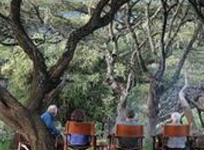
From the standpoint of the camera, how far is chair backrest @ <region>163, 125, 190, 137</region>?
27.0 feet

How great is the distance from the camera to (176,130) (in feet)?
27.1

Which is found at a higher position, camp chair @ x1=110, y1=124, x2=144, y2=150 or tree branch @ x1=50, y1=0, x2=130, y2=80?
tree branch @ x1=50, y1=0, x2=130, y2=80

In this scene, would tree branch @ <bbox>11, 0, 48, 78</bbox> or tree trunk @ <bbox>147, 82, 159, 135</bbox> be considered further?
tree trunk @ <bbox>147, 82, 159, 135</bbox>

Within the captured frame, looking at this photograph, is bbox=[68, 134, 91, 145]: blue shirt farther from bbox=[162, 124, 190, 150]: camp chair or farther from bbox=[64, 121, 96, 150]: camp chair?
bbox=[162, 124, 190, 150]: camp chair

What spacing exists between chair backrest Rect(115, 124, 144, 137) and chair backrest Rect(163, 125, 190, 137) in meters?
0.35

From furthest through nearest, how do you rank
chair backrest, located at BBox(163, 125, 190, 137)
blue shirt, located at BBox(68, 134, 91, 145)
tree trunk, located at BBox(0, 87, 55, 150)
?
1. blue shirt, located at BBox(68, 134, 91, 145)
2. chair backrest, located at BBox(163, 125, 190, 137)
3. tree trunk, located at BBox(0, 87, 55, 150)

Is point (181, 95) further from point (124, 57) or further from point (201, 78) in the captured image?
point (201, 78)

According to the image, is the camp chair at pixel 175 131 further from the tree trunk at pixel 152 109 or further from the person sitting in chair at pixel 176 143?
the tree trunk at pixel 152 109

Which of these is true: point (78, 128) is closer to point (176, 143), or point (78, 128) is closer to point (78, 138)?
point (78, 138)

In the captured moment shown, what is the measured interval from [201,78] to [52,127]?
9.71 metres

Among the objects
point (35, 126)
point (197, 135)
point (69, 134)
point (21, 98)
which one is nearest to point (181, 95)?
point (197, 135)

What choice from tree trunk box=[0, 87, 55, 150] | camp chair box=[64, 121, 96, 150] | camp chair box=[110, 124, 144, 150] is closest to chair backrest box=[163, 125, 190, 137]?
camp chair box=[110, 124, 144, 150]

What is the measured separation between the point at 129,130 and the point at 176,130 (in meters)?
0.65

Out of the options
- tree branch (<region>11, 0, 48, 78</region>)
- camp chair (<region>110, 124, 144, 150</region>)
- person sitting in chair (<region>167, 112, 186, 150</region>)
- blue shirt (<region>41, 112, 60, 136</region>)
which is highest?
tree branch (<region>11, 0, 48, 78</region>)
